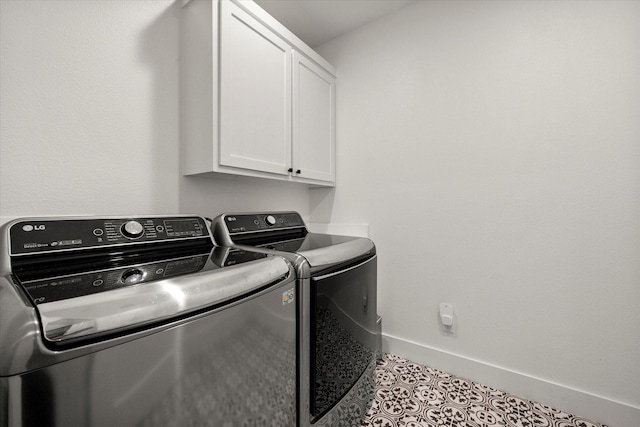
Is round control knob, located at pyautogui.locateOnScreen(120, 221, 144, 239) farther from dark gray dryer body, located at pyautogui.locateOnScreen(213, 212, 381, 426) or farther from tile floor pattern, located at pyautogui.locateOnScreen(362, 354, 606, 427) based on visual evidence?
tile floor pattern, located at pyautogui.locateOnScreen(362, 354, 606, 427)

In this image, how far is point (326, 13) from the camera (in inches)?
71.3

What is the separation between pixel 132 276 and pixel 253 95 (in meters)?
1.07

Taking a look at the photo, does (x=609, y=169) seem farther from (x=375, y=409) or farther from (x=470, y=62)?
(x=375, y=409)

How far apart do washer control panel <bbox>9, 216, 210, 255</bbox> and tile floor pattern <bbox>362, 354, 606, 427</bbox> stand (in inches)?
48.3

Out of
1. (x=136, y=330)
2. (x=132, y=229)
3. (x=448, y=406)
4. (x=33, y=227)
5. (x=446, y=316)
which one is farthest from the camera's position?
(x=446, y=316)

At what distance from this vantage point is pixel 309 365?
97cm

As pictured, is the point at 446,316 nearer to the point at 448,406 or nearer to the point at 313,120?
the point at 448,406

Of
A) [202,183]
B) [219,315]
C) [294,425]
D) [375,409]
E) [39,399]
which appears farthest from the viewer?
[202,183]

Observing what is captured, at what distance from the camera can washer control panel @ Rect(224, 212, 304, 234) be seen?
1326 millimetres

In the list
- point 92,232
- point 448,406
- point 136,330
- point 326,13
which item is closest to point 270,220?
point 92,232

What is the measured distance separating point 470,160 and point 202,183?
1.52 metres

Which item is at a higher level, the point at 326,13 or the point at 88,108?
the point at 326,13

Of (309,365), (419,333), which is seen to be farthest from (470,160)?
(309,365)

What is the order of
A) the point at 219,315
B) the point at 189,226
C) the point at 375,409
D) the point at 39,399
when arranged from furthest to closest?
the point at 375,409 → the point at 189,226 → the point at 219,315 → the point at 39,399
